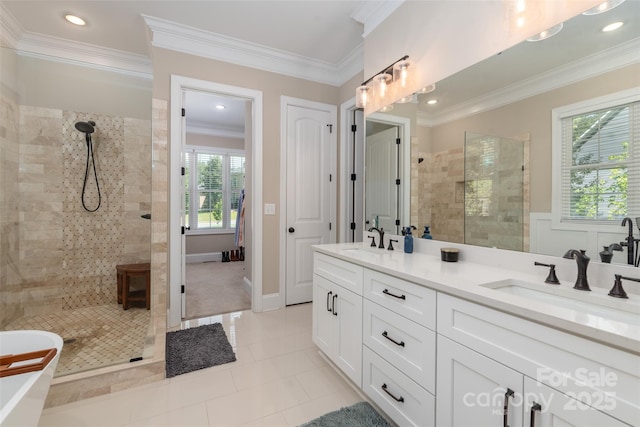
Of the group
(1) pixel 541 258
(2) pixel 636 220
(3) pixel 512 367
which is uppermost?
(2) pixel 636 220

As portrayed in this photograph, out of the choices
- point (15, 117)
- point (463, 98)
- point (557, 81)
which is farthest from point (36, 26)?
point (557, 81)

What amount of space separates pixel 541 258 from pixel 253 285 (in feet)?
8.75

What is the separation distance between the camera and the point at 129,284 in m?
3.08

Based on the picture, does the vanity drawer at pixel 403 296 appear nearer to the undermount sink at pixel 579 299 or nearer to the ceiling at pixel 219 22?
the undermount sink at pixel 579 299

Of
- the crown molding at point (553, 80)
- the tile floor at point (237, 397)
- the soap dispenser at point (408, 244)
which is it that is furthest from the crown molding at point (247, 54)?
the tile floor at point (237, 397)

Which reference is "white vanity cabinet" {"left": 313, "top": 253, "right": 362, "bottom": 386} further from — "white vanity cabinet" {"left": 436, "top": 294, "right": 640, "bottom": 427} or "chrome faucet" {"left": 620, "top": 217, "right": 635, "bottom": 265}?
"chrome faucet" {"left": 620, "top": 217, "right": 635, "bottom": 265}

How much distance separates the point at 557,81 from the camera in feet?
4.37

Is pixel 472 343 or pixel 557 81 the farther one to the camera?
pixel 557 81

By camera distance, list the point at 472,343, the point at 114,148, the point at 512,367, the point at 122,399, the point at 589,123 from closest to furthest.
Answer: the point at 512,367 → the point at 472,343 → the point at 589,123 → the point at 122,399 → the point at 114,148

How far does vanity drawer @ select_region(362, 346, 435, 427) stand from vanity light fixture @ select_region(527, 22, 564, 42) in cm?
174

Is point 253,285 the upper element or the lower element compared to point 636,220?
lower

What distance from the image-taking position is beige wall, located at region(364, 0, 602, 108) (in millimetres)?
1365

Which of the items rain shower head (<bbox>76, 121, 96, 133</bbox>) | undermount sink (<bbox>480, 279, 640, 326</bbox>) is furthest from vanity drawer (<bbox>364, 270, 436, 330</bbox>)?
rain shower head (<bbox>76, 121, 96, 133</bbox>)

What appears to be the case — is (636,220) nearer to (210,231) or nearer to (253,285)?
(253,285)
